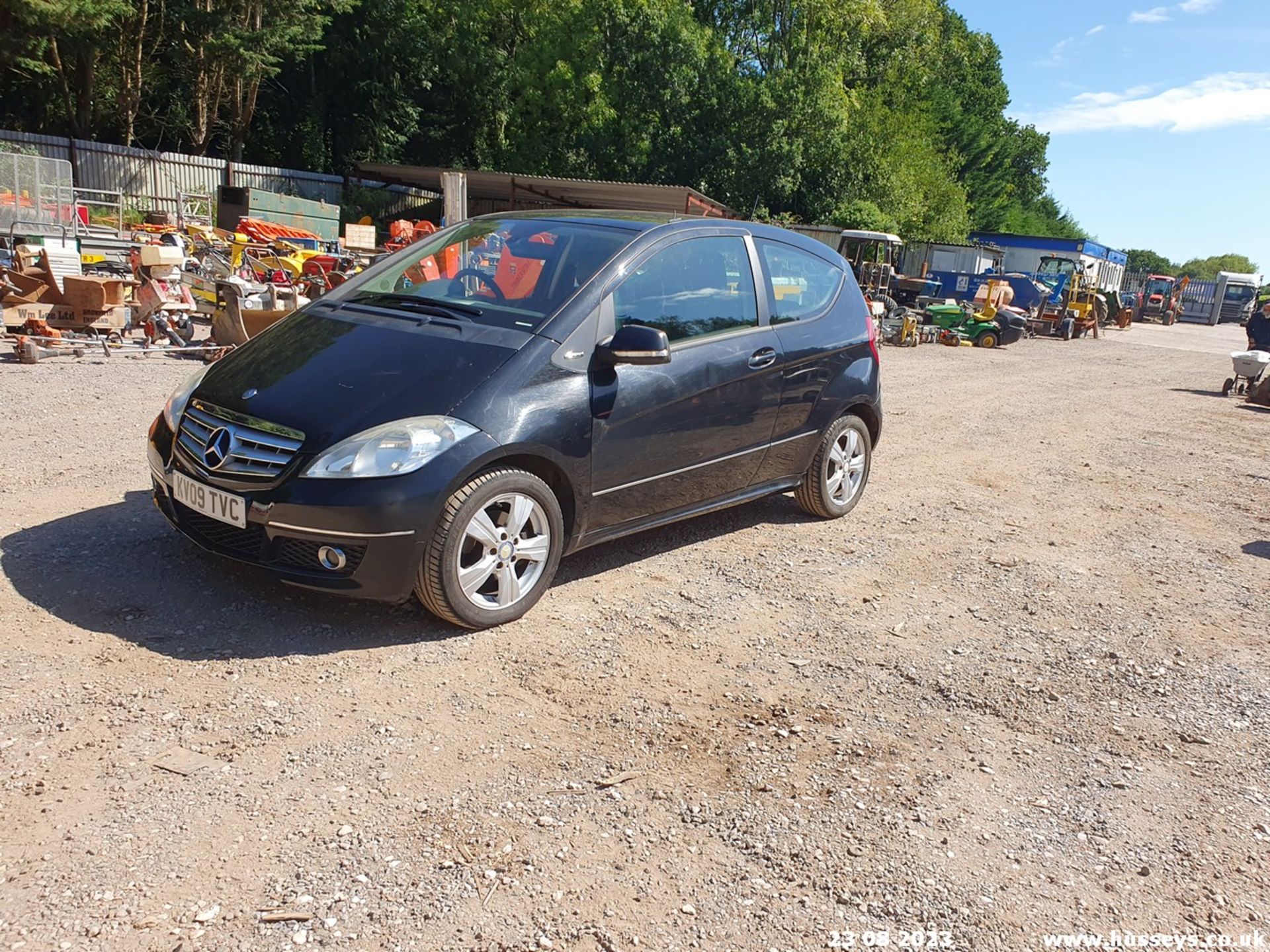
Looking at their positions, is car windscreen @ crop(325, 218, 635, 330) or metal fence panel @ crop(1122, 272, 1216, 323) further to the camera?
metal fence panel @ crop(1122, 272, 1216, 323)

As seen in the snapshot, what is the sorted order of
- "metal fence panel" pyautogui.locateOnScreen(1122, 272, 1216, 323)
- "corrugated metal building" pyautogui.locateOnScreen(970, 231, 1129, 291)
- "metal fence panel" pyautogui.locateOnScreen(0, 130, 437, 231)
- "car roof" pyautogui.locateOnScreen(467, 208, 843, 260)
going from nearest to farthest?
"car roof" pyautogui.locateOnScreen(467, 208, 843, 260) → "metal fence panel" pyautogui.locateOnScreen(0, 130, 437, 231) → "corrugated metal building" pyautogui.locateOnScreen(970, 231, 1129, 291) → "metal fence panel" pyautogui.locateOnScreen(1122, 272, 1216, 323)

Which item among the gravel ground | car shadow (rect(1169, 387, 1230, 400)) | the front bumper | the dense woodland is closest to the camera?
the gravel ground

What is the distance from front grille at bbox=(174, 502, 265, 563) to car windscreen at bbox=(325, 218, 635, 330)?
4.34ft

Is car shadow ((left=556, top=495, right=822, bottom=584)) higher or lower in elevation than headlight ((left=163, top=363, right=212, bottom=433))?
lower

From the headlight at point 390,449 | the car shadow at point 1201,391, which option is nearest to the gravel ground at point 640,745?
the headlight at point 390,449

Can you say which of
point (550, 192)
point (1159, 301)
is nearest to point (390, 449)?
point (550, 192)

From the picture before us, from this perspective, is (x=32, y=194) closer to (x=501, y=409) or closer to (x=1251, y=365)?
(x=501, y=409)

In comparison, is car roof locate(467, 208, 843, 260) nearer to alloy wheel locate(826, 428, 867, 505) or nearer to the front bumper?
alloy wheel locate(826, 428, 867, 505)

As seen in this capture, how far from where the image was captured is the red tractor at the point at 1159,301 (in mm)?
48438

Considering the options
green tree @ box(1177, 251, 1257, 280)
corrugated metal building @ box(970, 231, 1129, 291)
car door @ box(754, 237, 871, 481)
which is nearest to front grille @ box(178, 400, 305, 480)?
car door @ box(754, 237, 871, 481)

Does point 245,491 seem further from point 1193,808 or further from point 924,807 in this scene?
point 1193,808

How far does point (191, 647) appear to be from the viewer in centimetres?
366

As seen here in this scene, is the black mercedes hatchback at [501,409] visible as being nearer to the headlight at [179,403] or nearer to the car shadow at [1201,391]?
the headlight at [179,403]

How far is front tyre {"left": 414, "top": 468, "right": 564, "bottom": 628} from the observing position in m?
3.81
